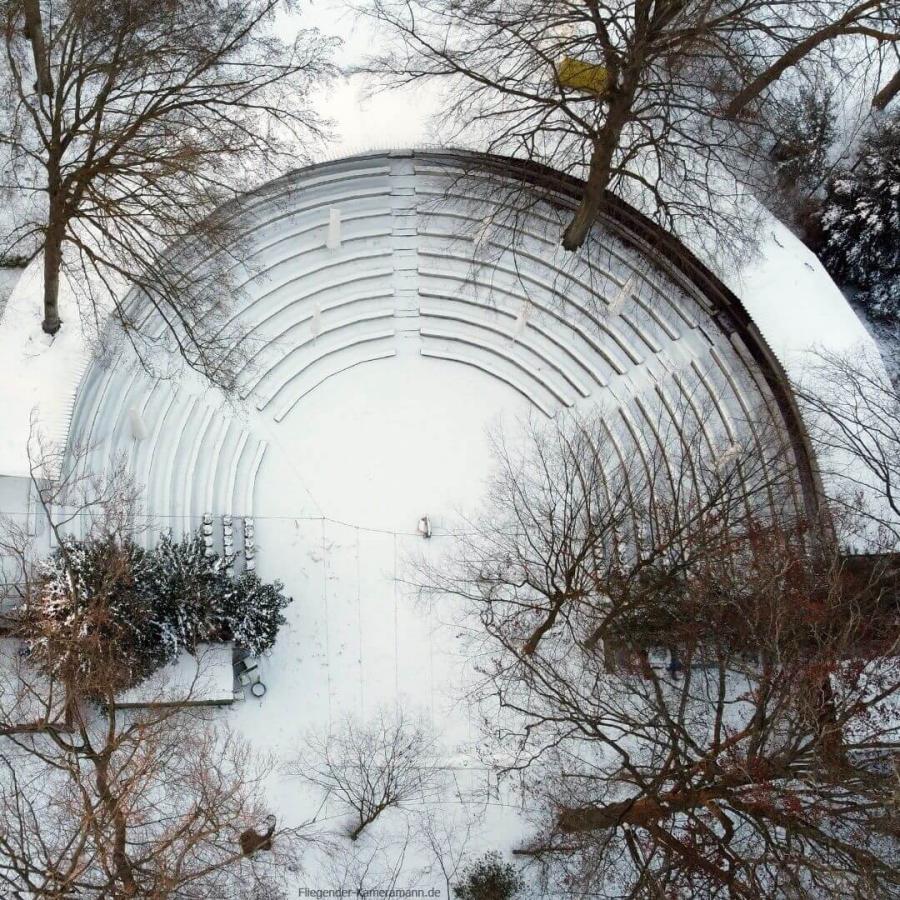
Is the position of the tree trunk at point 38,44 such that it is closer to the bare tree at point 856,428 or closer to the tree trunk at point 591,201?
the tree trunk at point 591,201

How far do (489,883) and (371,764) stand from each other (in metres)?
3.38

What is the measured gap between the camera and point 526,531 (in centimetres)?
2023

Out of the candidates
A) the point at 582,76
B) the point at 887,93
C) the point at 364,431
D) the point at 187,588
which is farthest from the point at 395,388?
the point at 887,93

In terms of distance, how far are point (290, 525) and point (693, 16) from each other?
44.1ft

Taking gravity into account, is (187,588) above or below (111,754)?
above

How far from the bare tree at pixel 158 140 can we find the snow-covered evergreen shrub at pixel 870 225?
39.7ft

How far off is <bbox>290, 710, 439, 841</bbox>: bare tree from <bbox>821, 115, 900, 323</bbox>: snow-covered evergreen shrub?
1440 centimetres

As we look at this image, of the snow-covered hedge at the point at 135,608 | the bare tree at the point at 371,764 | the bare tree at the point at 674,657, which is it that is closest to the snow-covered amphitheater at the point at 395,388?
the bare tree at the point at 371,764

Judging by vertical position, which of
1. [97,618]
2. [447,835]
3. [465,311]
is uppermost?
[465,311]

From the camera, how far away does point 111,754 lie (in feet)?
55.1

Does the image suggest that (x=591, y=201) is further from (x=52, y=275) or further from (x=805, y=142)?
(x=52, y=275)

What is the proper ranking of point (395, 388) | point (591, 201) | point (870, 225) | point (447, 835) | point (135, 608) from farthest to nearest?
point (395, 388)
point (870, 225)
point (591, 201)
point (447, 835)
point (135, 608)

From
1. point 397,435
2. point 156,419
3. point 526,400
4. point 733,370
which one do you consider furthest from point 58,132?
point 733,370

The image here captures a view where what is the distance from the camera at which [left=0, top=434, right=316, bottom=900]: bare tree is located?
17141 millimetres
